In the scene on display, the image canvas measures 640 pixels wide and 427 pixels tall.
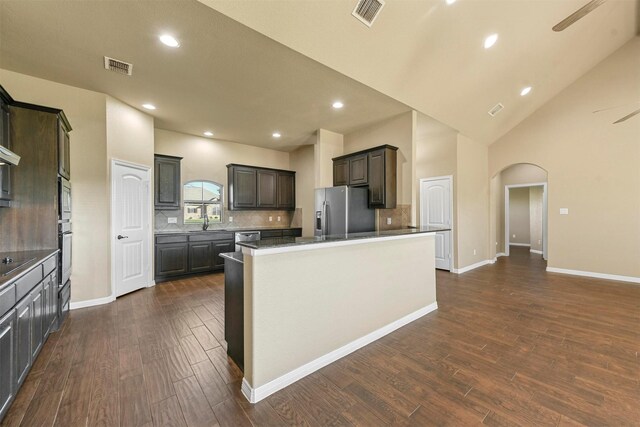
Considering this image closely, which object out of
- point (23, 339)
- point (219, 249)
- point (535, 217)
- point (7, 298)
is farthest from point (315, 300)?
point (535, 217)

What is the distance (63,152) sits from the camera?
2.94m

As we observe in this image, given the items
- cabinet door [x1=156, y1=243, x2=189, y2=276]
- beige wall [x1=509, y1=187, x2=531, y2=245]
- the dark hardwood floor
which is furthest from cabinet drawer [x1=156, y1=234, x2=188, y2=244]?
beige wall [x1=509, y1=187, x2=531, y2=245]

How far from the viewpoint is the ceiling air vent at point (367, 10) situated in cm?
239

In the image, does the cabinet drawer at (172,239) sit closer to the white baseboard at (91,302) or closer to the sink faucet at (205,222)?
the sink faucet at (205,222)

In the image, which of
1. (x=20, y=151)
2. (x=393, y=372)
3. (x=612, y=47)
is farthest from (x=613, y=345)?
(x=20, y=151)

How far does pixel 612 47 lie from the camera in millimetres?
4766

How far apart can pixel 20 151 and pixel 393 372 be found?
416cm

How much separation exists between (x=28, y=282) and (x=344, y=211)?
3725 millimetres

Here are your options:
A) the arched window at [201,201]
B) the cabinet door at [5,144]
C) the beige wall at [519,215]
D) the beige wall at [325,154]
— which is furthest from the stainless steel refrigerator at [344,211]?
the beige wall at [519,215]

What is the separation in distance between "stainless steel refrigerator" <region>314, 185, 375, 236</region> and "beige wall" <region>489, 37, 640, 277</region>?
4303 mm

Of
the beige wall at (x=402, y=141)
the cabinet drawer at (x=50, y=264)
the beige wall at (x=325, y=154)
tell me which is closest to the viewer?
the cabinet drawer at (x=50, y=264)

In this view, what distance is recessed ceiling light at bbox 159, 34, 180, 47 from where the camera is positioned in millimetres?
2436

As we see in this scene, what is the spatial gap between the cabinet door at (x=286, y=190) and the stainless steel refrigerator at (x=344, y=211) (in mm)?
1911

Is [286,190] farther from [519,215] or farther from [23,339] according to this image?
[519,215]
